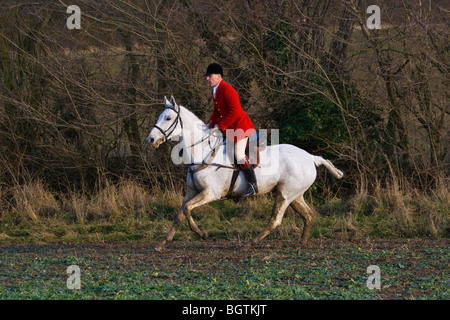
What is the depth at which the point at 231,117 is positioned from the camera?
8.55 metres

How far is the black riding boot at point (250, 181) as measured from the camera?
8805mm

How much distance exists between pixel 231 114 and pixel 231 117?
41 millimetres

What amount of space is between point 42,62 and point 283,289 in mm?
9602

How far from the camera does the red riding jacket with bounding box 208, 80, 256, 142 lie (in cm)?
855

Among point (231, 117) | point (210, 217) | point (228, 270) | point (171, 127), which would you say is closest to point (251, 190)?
point (231, 117)

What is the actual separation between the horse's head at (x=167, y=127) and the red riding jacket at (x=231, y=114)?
584 millimetres

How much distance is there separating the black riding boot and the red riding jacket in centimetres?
48

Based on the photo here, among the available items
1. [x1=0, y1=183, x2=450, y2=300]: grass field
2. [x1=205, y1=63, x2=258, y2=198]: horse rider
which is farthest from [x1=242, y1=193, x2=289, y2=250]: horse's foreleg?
[x1=205, y1=63, x2=258, y2=198]: horse rider

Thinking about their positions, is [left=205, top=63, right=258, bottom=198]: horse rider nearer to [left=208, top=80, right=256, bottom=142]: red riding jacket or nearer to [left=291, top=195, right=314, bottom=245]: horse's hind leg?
[left=208, top=80, right=256, bottom=142]: red riding jacket

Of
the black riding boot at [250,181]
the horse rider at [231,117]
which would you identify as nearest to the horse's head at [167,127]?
the horse rider at [231,117]

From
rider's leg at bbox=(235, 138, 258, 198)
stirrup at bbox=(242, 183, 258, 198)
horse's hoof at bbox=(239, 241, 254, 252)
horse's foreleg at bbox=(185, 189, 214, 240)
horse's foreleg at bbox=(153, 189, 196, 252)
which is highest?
rider's leg at bbox=(235, 138, 258, 198)

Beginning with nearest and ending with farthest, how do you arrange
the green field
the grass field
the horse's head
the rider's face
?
the green field < the grass field < the horse's head < the rider's face

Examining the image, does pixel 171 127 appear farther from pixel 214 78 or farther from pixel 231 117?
pixel 214 78

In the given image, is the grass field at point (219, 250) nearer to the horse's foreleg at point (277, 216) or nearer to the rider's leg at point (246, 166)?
the horse's foreleg at point (277, 216)
